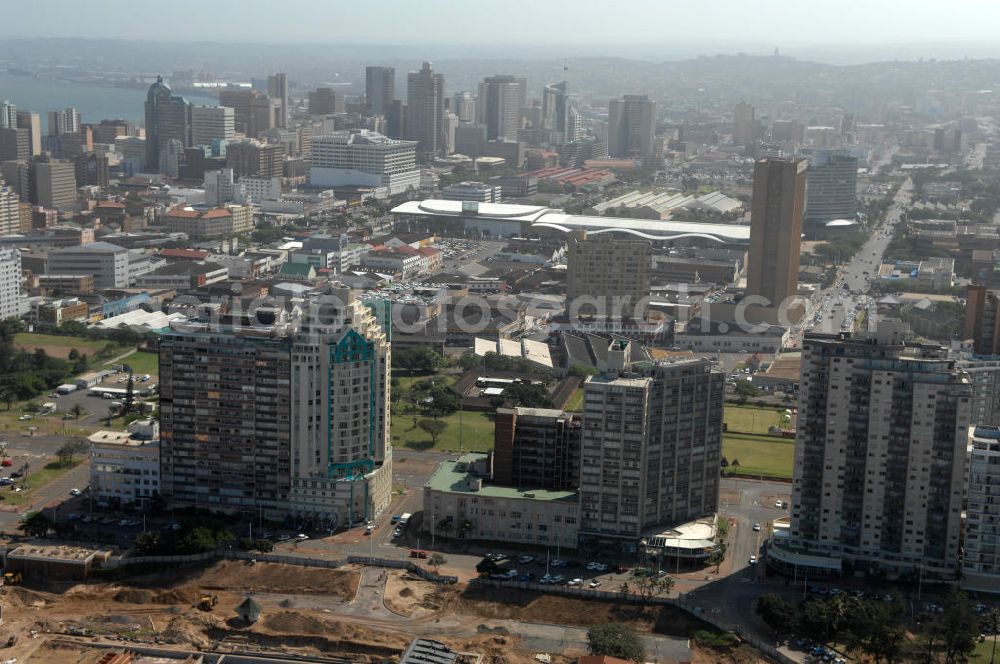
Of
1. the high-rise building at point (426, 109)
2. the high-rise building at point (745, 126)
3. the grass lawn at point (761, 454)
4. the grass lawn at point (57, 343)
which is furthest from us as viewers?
the high-rise building at point (745, 126)

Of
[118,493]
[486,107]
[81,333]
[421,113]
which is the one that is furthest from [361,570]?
[486,107]

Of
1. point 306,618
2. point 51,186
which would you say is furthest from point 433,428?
point 51,186

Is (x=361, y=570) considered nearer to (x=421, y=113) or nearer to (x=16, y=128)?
(x=16, y=128)

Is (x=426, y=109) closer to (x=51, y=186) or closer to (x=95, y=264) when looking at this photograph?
(x=51, y=186)

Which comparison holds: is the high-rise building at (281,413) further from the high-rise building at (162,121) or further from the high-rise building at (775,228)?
the high-rise building at (162,121)

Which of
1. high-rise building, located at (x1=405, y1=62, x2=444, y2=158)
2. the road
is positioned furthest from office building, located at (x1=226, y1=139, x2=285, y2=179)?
the road

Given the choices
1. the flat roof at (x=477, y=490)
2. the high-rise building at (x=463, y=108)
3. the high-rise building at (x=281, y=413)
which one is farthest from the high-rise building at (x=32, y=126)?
the flat roof at (x=477, y=490)

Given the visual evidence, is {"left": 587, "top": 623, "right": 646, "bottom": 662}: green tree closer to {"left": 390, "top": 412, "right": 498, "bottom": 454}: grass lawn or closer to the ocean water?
{"left": 390, "top": 412, "right": 498, "bottom": 454}: grass lawn
